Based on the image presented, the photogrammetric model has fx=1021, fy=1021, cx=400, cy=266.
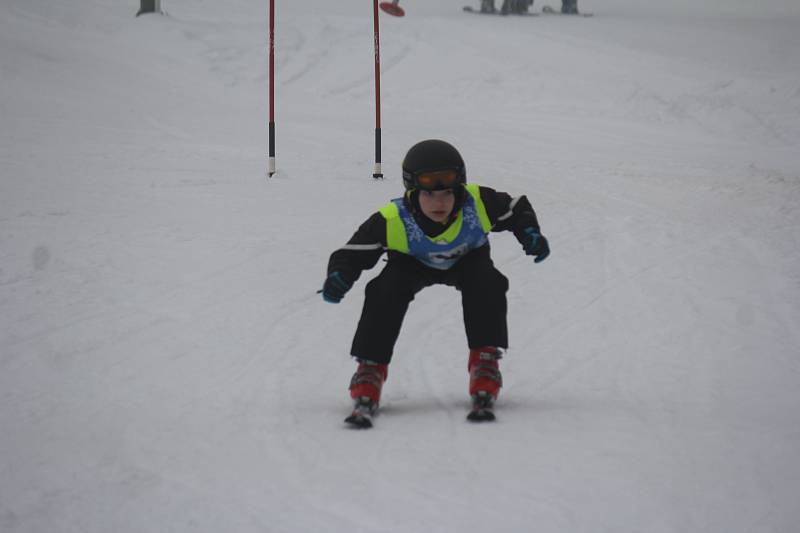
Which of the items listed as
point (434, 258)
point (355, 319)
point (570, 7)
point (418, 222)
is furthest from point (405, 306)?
point (570, 7)

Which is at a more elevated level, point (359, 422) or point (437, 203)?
point (437, 203)

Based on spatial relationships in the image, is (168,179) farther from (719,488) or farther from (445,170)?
(719,488)

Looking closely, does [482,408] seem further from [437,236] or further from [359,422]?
[437,236]

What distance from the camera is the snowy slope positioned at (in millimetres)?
3004

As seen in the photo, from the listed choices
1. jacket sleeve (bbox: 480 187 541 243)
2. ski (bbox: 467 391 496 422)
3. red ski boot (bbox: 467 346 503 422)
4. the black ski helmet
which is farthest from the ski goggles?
ski (bbox: 467 391 496 422)

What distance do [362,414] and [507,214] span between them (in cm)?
99

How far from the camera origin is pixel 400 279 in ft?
13.0

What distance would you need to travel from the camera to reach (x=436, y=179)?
3830 mm

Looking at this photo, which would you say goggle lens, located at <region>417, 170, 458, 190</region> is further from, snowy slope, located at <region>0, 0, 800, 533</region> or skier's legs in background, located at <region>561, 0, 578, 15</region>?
skier's legs in background, located at <region>561, 0, 578, 15</region>

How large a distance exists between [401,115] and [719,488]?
493 inches

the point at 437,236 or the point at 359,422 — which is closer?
the point at 359,422

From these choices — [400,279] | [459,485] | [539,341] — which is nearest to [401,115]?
[539,341]

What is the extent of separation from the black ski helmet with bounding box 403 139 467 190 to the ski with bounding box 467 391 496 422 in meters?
0.80

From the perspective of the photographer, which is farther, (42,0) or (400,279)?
(42,0)
